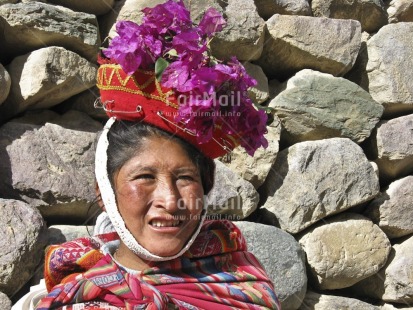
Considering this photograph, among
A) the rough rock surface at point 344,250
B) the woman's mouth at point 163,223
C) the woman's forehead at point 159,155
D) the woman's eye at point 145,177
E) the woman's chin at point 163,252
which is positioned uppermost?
the woman's forehead at point 159,155

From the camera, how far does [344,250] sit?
2.86 m

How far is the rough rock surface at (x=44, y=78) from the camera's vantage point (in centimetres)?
229

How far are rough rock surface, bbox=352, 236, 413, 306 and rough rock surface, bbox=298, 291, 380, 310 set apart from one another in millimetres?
144

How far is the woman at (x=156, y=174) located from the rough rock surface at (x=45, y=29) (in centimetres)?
94

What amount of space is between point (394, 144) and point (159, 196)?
1916 millimetres

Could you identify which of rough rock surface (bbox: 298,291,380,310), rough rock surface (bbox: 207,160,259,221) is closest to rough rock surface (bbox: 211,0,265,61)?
rough rock surface (bbox: 207,160,259,221)

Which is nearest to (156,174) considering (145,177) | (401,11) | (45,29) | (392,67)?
(145,177)

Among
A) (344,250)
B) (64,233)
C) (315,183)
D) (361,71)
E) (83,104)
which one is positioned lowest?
(344,250)

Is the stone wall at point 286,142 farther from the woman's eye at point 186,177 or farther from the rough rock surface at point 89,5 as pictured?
the woman's eye at point 186,177

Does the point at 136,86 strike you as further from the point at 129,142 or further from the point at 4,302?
the point at 4,302

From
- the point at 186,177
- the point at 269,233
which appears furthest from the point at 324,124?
the point at 186,177

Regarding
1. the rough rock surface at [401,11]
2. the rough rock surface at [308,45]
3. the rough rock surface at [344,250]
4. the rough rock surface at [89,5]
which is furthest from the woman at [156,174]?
the rough rock surface at [401,11]

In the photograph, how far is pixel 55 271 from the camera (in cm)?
145

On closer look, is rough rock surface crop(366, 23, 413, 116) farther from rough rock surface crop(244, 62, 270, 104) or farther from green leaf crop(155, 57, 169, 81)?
green leaf crop(155, 57, 169, 81)
